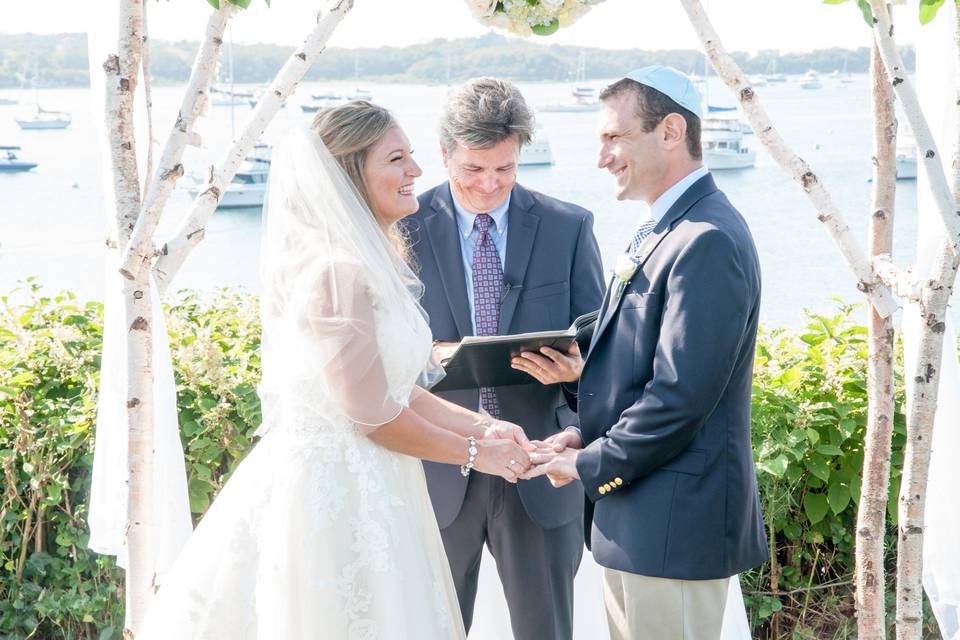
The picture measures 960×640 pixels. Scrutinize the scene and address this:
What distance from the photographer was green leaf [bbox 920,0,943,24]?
7.84 ft

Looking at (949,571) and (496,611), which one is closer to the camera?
(949,571)

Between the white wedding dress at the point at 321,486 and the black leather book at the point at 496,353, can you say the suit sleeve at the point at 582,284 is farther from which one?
the white wedding dress at the point at 321,486

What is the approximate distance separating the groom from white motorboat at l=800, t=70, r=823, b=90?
45.3 metres

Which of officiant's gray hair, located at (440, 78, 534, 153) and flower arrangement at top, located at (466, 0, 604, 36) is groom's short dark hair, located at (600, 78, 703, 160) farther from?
officiant's gray hair, located at (440, 78, 534, 153)

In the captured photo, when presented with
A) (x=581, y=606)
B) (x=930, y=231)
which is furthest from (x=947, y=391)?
(x=581, y=606)

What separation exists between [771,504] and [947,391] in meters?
0.92

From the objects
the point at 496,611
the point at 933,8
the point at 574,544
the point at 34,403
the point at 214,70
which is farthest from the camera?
the point at 34,403

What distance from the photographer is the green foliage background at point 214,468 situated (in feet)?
12.3

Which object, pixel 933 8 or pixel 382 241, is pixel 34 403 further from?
pixel 933 8

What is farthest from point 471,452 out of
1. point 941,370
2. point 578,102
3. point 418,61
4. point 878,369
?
point 578,102

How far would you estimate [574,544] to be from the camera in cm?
327

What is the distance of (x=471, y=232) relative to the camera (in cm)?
326

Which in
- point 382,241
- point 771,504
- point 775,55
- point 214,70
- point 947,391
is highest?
point 775,55

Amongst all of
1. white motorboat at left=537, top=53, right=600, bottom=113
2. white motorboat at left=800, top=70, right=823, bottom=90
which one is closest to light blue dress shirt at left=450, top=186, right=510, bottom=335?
white motorboat at left=537, top=53, right=600, bottom=113
